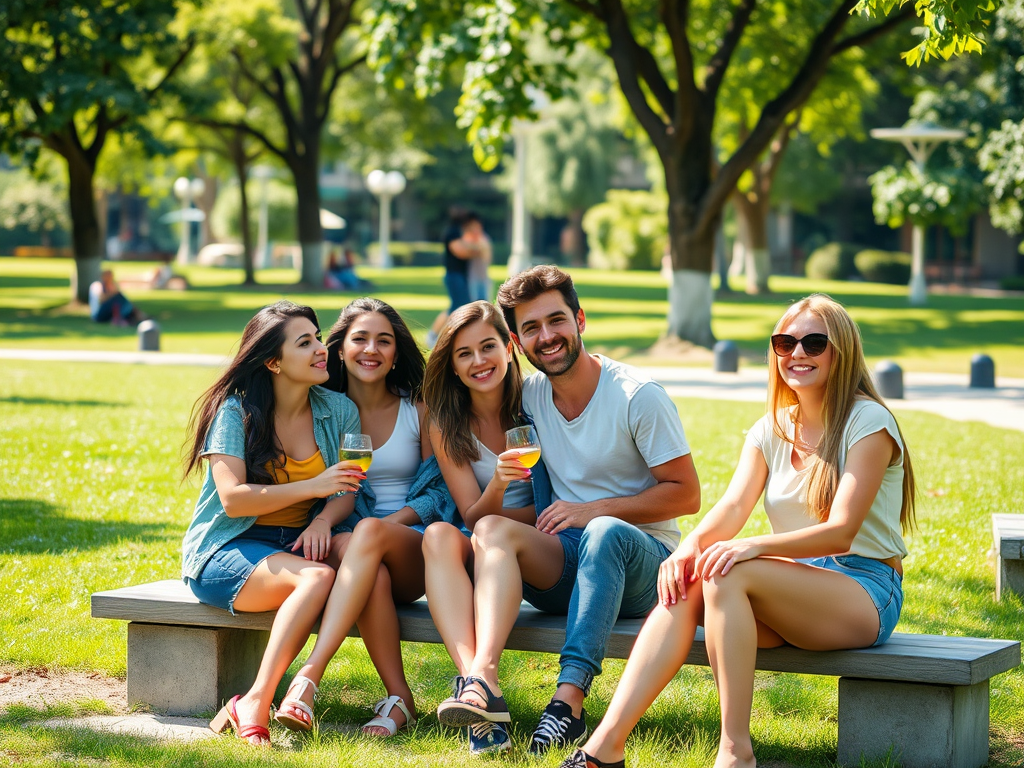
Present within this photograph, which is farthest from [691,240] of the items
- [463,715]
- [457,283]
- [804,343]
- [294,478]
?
[463,715]

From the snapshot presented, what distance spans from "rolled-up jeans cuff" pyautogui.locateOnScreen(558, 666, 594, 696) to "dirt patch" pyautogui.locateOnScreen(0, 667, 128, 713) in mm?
1653

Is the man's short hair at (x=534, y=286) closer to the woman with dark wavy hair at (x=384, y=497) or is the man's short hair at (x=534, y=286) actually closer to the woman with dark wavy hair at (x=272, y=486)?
the woman with dark wavy hair at (x=384, y=497)

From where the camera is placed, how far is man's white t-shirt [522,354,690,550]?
4117mm

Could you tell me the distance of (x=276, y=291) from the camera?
1168 inches

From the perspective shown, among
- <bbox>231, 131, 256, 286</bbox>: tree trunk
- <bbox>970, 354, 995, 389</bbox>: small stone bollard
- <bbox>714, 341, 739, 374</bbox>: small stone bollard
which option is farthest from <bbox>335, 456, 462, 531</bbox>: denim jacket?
<bbox>231, 131, 256, 286</bbox>: tree trunk

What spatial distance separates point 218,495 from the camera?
4266mm

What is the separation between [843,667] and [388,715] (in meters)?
1.47

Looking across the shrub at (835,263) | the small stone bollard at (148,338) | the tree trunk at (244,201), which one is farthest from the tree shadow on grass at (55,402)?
the shrub at (835,263)

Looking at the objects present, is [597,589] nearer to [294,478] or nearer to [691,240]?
[294,478]

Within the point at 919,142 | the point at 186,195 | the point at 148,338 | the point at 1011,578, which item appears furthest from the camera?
the point at 186,195

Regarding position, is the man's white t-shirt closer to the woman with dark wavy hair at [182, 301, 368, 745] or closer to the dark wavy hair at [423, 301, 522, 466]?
the dark wavy hair at [423, 301, 522, 466]

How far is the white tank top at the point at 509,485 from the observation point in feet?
14.4

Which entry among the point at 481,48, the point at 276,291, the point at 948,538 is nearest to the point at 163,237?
the point at 276,291

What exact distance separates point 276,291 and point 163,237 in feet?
135
